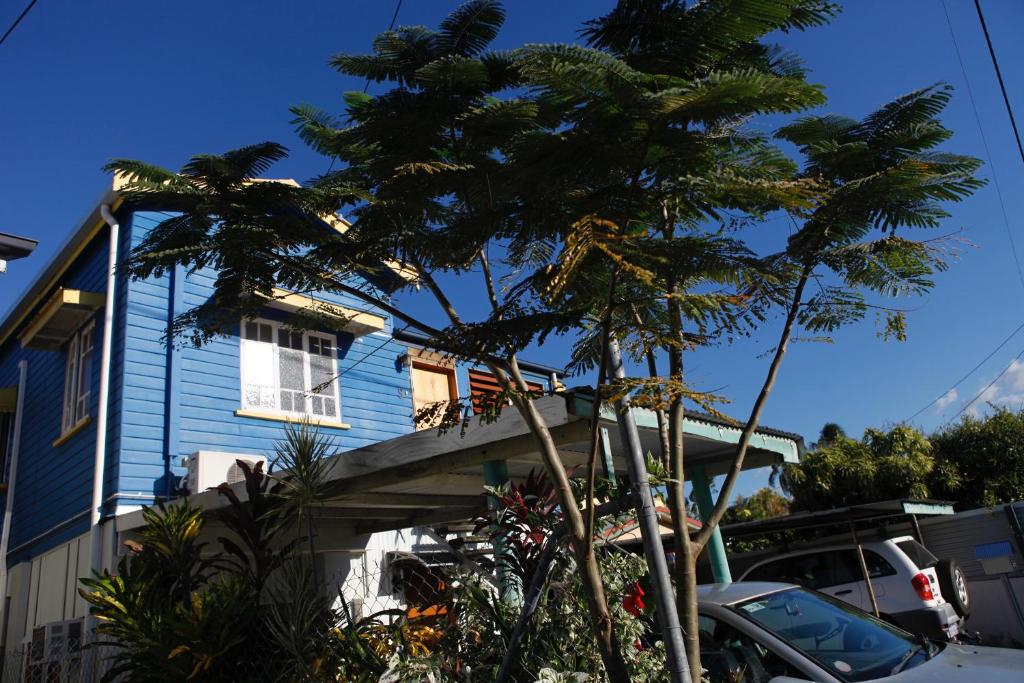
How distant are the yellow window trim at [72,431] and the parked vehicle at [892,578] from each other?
922cm

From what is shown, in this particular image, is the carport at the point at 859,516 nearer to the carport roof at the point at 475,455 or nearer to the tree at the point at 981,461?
the carport roof at the point at 475,455

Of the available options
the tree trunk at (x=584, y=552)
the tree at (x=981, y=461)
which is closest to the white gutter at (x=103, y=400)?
the tree trunk at (x=584, y=552)

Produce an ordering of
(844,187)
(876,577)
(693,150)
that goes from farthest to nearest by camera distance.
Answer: (876,577), (844,187), (693,150)

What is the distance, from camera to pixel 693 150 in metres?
3.70

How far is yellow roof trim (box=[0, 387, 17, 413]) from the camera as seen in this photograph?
12.6 m

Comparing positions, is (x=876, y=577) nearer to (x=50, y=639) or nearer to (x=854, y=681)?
(x=854, y=681)

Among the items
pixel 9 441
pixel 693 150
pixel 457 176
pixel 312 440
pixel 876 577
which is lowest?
pixel 876 577

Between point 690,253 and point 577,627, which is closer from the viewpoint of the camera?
point 690,253

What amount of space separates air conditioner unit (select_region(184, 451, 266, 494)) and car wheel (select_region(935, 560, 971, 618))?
933cm

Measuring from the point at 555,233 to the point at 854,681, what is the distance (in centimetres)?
321

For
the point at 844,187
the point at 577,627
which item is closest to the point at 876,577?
the point at 577,627

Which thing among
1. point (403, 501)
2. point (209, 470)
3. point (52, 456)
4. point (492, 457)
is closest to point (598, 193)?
point (492, 457)

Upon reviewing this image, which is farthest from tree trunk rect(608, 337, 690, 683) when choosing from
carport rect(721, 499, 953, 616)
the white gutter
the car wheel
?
the car wheel

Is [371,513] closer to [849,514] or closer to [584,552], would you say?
[849,514]
